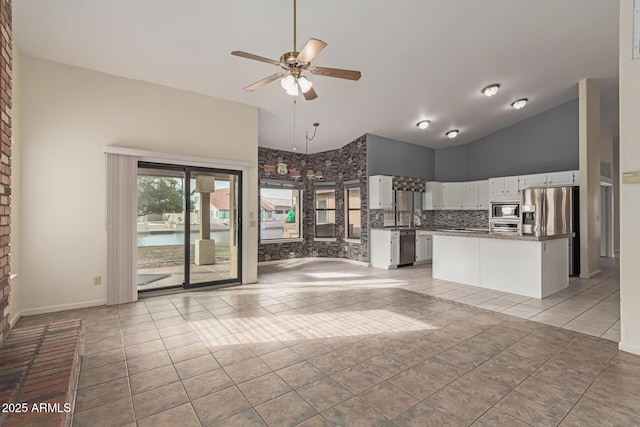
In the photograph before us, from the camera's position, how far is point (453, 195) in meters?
8.77

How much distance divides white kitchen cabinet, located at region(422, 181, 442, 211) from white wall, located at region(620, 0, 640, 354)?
5753mm

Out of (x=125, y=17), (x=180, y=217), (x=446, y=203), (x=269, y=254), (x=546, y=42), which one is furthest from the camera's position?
(x=446, y=203)

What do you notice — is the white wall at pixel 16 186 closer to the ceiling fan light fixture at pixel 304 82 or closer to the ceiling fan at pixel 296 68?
the ceiling fan at pixel 296 68

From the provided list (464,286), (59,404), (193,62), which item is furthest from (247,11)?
(464,286)

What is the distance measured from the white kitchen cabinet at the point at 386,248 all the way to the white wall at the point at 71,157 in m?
4.87

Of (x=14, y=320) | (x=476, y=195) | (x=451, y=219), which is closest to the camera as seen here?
(x=14, y=320)

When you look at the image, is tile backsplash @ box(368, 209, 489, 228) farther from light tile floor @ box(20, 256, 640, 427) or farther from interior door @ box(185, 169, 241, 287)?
interior door @ box(185, 169, 241, 287)

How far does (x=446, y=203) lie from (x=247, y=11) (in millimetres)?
7234

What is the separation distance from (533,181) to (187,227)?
7424mm

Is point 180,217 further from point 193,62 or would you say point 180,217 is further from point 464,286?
point 464,286

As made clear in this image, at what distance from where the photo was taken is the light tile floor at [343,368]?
6.63ft

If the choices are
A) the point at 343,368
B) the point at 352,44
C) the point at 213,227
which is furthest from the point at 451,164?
the point at 343,368

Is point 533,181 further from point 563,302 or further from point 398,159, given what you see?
point 563,302

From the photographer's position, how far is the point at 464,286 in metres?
5.41
